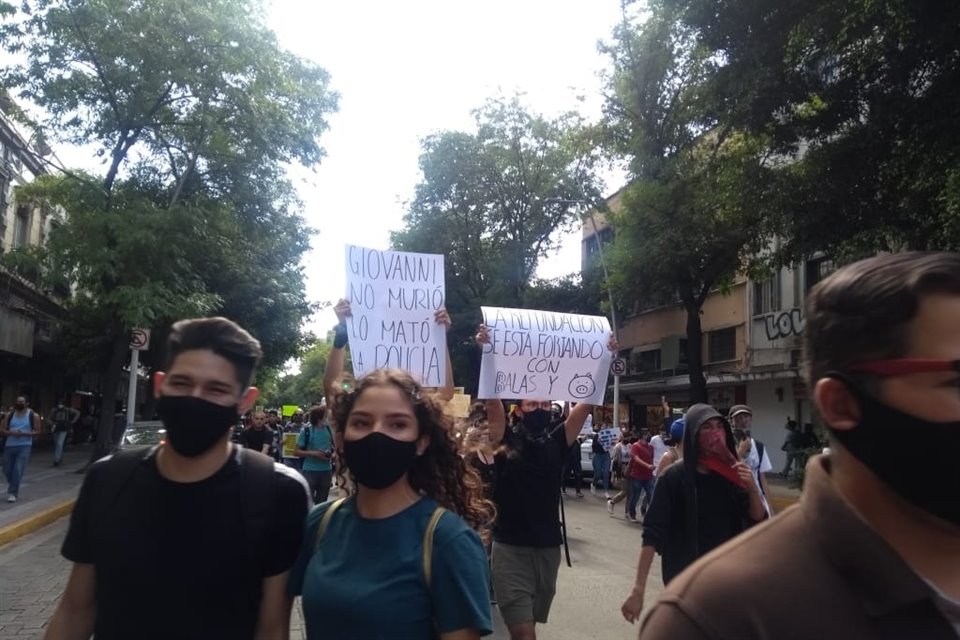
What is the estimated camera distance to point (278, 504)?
108 inches

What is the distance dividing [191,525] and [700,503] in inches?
124

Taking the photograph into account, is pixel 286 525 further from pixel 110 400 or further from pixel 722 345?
pixel 722 345

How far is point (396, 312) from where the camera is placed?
Answer: 585 cm

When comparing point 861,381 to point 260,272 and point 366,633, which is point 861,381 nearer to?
point 366,633

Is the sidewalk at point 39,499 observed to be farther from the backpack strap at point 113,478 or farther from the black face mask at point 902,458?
the black face mask at point 902,458

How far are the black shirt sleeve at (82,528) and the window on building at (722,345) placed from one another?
31.6 meters

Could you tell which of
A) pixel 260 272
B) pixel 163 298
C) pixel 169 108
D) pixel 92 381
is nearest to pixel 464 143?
pixel 260 272

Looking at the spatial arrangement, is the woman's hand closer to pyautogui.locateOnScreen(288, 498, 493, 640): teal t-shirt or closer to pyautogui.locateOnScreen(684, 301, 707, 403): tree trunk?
pyautogui.locateOnScreen(288, 498, 493, 640): teal t-shirt

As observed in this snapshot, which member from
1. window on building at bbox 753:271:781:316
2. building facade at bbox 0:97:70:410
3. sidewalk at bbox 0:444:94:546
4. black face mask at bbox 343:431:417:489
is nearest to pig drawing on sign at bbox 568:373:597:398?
black face mask at bbox 343:431:417:489

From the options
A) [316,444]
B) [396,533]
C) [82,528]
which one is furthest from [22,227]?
[396,533]

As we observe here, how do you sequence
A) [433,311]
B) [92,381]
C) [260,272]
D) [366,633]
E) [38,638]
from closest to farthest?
[366,633] < [433,311] < [38,638] < [260,272] < [92,381]

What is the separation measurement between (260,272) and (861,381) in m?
31.9

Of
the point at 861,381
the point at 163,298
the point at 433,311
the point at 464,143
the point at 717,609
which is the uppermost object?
the point at 464,143

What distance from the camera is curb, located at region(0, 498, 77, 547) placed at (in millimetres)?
11359
